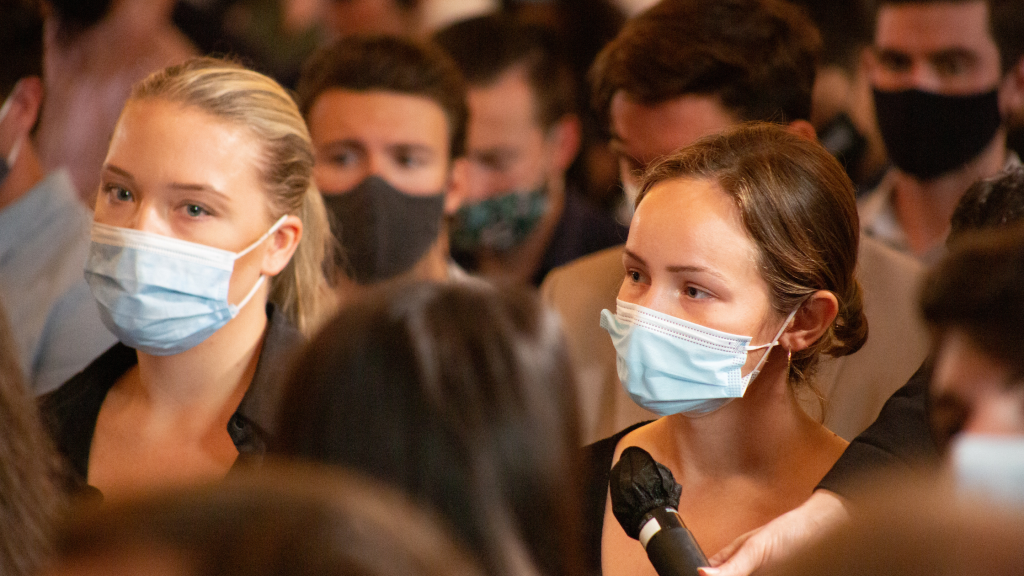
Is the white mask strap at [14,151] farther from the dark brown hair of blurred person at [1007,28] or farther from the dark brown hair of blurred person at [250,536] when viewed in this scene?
the dark brown hair of blurred person at [1007,28]

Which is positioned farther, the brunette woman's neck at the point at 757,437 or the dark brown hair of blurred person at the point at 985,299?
the brunette woman's neck at the point at 757,437

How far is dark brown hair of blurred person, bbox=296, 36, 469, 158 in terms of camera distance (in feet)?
12.7

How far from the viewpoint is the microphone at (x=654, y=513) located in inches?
70.7

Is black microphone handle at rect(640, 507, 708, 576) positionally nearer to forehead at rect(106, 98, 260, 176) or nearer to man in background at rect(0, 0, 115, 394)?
forehead at rect(106, 98, 260, 176)

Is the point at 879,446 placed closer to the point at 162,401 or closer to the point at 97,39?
the point at 162,401

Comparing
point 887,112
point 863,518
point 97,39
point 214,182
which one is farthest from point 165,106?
point 97,39

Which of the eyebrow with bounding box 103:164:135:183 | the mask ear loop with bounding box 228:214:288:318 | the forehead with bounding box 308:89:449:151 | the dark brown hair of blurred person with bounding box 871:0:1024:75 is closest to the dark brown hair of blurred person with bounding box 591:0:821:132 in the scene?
the dark brown hair of blurred person with bounding box 871:0:1024:75

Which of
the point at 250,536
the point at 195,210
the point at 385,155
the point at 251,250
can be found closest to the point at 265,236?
the point at 251,250

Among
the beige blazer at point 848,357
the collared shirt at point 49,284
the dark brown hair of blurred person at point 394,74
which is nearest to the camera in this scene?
the beige blazer at point 848,357

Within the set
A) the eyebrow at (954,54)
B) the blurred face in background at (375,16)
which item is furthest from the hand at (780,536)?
the blurred face in background at (375,16)

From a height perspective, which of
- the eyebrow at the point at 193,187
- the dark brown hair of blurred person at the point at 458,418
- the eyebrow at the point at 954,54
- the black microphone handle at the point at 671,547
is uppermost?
the dark brown hair of blurred person at the point at 458,418

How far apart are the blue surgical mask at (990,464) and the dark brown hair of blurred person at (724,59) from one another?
178 cm

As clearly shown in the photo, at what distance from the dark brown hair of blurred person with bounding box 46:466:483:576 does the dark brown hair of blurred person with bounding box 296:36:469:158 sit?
3.04m

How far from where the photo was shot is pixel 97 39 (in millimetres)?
4852
